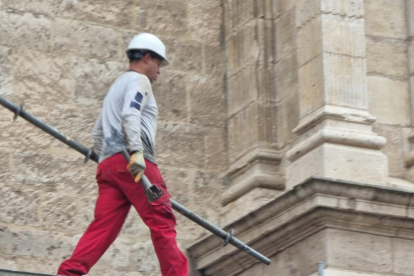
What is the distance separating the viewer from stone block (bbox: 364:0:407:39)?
38.9 ft

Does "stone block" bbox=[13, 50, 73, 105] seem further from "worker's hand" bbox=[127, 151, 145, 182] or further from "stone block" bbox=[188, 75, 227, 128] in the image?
"worker's hand" bbox=[127, 151, 145, 182]

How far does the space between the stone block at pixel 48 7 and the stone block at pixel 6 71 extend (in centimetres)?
34

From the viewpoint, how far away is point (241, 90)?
40.2 feet

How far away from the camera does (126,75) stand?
1009 centimetres

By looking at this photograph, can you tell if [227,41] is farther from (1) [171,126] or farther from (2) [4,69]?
(2) [4,69]

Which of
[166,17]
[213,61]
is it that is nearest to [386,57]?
[213,61]

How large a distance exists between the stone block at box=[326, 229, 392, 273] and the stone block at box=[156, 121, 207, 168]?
167 centimetres

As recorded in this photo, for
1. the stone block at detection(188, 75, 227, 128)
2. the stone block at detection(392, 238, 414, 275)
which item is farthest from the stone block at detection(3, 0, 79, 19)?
the stone block at detection(392, 238, 414, 275)

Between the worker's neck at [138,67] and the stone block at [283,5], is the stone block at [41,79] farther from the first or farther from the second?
the worker's neck at [138,67]

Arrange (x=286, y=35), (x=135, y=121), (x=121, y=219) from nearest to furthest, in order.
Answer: (x=135, y=121)
(x=121, y=219)
(x=286, y=35)

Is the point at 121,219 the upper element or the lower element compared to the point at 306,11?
lower

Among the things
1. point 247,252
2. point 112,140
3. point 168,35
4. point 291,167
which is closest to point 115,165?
point 112,140

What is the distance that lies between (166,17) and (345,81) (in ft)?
5.63

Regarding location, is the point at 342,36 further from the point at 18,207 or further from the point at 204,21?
the point at 18,207
